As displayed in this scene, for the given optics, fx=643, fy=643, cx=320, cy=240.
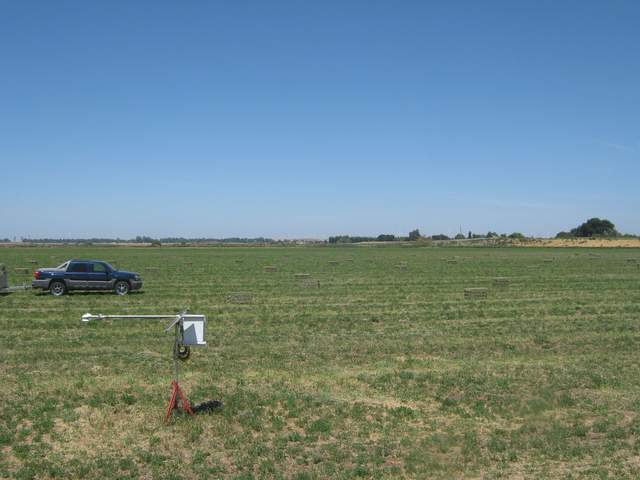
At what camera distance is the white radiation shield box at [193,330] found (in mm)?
10633

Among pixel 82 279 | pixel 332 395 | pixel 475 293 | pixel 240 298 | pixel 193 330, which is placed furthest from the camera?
pixel 82 279

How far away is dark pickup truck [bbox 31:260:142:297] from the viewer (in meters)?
28.6

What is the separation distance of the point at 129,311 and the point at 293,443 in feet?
49.7

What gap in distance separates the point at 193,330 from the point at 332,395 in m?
3.04

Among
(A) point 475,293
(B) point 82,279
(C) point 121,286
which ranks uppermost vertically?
(B) point 82,279

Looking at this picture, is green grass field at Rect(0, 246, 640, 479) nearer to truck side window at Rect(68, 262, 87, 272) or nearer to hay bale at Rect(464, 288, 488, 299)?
hay bale at Rect(464, 288, 488, 299)

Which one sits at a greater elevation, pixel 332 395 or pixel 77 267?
pixel 77 267

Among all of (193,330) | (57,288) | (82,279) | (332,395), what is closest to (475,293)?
(82,279)

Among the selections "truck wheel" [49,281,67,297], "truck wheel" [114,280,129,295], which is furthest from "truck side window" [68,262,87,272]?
"truck wheel" [114,280,129,295]

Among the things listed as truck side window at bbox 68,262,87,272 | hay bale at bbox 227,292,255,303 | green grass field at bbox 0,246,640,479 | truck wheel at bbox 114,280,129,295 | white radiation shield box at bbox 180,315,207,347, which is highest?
truck side window at bbox 68,262,87,272

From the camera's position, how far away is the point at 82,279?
2900cm

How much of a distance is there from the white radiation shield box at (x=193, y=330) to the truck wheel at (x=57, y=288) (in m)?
20.2

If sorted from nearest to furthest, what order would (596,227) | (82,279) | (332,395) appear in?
(332,395) < (82,279) < (596,227)

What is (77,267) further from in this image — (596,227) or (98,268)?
(596,227)
